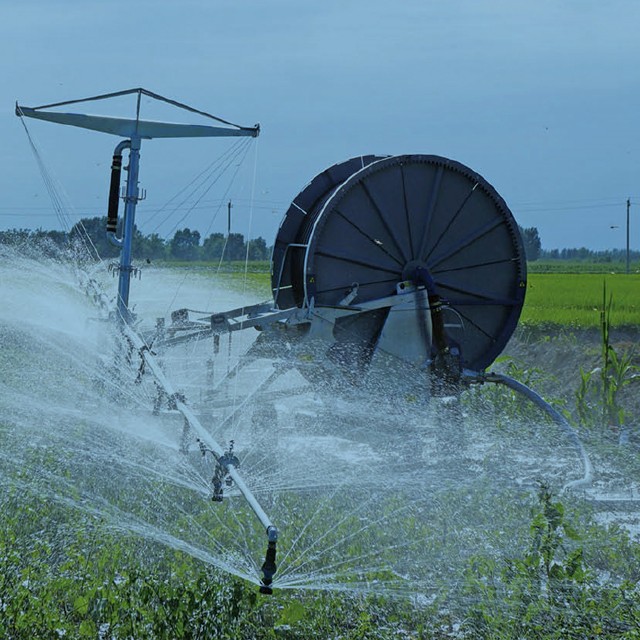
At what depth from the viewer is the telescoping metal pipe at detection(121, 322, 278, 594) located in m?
4.26

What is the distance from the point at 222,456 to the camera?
5.07 metres

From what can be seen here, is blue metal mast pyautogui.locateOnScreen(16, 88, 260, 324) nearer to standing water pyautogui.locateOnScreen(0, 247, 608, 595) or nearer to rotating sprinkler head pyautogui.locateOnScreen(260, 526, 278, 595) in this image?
Answer: standing water pyautogui.locateOnScreen(0, 247, 608, 595)

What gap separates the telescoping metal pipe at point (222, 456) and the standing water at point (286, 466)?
22 centimetres

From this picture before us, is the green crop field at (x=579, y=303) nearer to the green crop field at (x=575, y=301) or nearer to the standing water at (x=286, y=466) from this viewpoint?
the green crop field at (x=575, y=301)

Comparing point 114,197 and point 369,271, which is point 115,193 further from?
point 369,271

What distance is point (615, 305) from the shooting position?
17.2m

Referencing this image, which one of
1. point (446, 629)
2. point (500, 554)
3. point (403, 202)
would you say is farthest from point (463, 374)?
point (446, 629)

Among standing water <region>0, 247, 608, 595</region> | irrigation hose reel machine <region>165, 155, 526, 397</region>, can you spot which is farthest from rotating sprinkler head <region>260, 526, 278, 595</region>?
irrigation hose reel machine <region>165, 155, 526, 397</region>

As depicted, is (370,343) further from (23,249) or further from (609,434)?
(23,249)

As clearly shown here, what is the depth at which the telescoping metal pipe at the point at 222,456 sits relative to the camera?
168 inches

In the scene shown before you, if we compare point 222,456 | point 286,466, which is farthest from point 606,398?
point 222,456

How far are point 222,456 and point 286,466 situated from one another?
2.45 m

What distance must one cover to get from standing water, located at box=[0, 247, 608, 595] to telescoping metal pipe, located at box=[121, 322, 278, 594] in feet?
0.71

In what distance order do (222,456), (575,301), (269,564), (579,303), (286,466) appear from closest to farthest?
1. (269,564)
2. (222,456)
3. (286,466)
4. (579,303)
5. (575,301)
